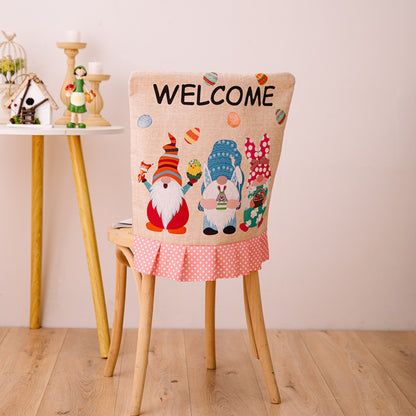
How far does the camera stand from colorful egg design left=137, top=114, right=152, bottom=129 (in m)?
1.59

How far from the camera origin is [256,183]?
1721 mm

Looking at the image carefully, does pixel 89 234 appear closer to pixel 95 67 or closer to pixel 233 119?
pixel 95 67

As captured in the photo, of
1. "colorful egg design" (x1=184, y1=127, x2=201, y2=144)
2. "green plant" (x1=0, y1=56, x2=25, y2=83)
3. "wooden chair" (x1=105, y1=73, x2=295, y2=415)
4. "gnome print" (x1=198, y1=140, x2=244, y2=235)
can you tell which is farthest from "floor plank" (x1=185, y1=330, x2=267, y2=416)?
"green plant" (x1=0, y1=56, x2=25, y2=83)

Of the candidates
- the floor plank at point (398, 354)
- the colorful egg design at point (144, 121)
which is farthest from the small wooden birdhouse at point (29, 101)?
the floor plank at point (398, 354)

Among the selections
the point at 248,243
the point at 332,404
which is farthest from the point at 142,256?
the point at 332,404

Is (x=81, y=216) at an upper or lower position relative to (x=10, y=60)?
lower

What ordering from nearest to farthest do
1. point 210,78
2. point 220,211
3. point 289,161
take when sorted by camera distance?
1. point 210,78
2. point 220,211
3. point 289,161

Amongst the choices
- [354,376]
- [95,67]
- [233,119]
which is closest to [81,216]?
[95,67]

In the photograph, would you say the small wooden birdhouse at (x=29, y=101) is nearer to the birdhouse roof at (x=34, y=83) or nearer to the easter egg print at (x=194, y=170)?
the birdhouse roof at (x=34, y=83)

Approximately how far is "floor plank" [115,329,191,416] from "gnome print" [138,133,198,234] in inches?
21.3

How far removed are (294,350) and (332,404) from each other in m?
0.43

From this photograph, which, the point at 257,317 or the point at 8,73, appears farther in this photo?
the point at 8,73

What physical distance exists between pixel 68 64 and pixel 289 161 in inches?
35.5

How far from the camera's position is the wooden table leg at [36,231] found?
89.7 inches
